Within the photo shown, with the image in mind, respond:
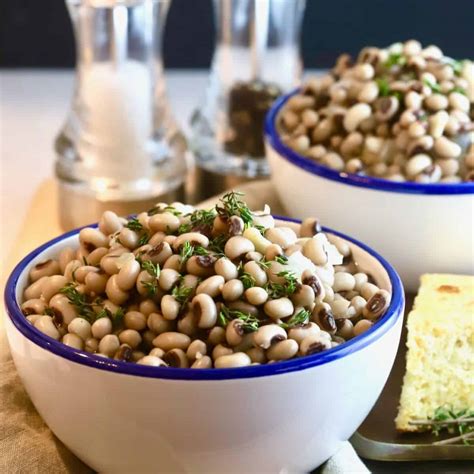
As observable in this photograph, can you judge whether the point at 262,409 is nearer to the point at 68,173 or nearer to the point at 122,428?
the point at 122,428

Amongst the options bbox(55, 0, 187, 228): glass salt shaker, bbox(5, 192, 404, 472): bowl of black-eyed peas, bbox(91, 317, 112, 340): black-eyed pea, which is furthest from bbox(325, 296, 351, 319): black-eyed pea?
bbox(55, 0, 187, 228): glass salt shaker

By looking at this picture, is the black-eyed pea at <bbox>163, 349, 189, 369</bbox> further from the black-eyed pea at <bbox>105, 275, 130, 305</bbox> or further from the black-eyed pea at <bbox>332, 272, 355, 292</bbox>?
the black-eyed pea at <bbox>332, 272, 355, 292</bbox>

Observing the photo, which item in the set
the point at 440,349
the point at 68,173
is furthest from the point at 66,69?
the point at 440,349

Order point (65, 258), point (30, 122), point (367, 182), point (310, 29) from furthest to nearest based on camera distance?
point (310, 29)
point (30, 122)
point (367, 182)
point (65, 258)

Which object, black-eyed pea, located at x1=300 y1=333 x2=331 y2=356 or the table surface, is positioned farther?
the table surface

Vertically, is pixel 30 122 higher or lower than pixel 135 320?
lower

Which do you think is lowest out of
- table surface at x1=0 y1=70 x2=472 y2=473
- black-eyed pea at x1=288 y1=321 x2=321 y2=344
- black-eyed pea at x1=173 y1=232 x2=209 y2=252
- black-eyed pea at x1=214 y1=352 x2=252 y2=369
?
table surface at x1=0 y1=70 x2=472 y2=473

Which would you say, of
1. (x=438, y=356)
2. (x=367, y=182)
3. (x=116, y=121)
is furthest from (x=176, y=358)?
(x=116, y=121)

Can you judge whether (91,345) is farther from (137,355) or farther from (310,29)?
(310,29)
